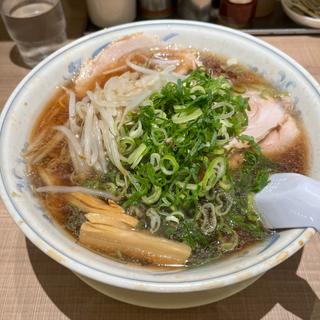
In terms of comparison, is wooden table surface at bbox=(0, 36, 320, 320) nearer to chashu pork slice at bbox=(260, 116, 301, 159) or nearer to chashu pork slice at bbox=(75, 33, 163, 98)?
chashu pork slice at bbox=(260, 116, 301, 159)

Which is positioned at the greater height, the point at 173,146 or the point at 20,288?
the point at 173,146

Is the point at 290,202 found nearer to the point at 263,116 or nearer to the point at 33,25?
the point at 263,116

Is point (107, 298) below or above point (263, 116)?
below

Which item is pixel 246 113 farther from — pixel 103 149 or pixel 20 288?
pixel 20 288

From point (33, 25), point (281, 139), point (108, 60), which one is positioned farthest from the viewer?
point (33, 25)

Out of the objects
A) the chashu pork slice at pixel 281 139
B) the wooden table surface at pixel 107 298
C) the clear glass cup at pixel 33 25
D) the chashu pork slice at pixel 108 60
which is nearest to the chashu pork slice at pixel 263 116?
the chashu pork slice at pixel 281 139

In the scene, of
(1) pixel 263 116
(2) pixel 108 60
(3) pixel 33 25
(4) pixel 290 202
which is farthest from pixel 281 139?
(3) pixel 33 25

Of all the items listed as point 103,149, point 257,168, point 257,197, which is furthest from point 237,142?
point 103,149
